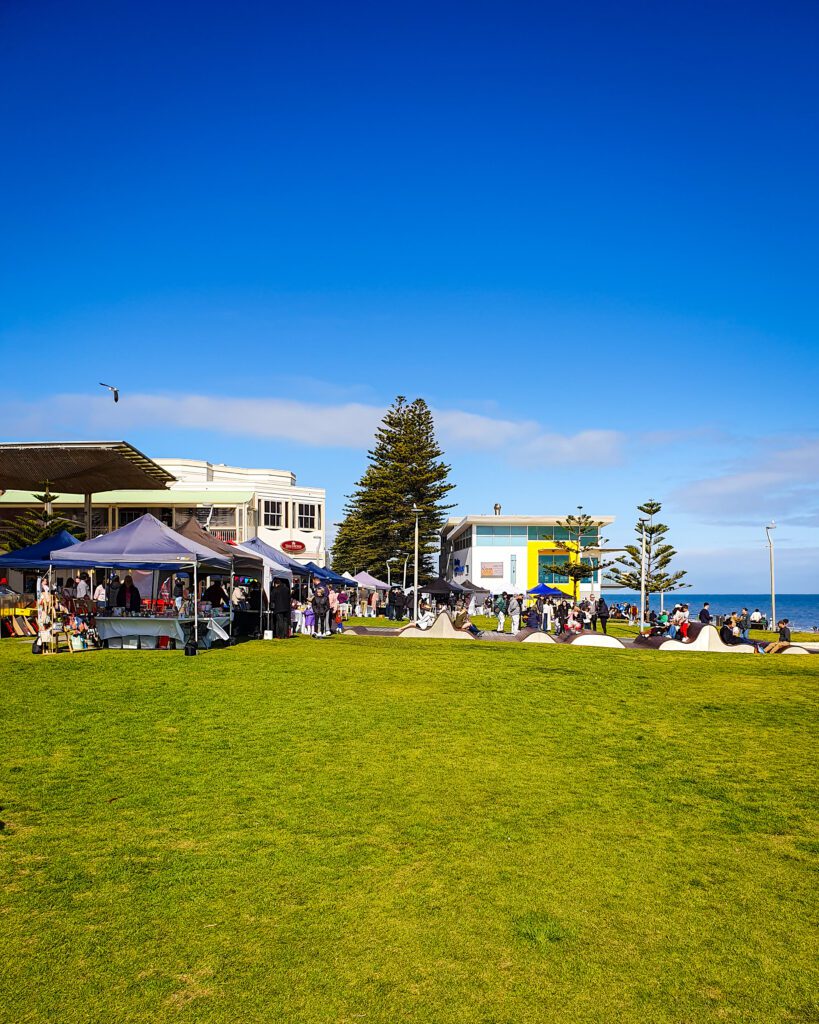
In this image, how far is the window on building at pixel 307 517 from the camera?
178 ft

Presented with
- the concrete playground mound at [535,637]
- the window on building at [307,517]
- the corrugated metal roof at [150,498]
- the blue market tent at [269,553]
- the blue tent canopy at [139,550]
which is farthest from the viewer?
the window on building at [307,517]

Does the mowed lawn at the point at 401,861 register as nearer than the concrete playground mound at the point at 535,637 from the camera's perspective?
Yes

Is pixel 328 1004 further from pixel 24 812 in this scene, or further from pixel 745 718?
pixel 745 718

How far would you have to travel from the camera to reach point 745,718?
35.4ft

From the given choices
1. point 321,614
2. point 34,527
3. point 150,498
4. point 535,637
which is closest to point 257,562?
point 321,614

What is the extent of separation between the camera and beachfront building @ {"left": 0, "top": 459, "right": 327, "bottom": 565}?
43906mm

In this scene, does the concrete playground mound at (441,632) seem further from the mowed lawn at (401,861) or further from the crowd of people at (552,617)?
the mowed lawn at (401,861)

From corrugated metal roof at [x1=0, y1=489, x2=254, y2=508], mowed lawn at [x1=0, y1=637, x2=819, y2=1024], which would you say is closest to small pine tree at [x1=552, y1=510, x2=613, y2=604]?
corrugated metal roof at [x1=0, y1=489, x2=254, y2=508]

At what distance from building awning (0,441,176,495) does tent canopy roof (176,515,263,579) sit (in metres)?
2.39

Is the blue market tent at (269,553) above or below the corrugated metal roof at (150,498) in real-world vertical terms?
below

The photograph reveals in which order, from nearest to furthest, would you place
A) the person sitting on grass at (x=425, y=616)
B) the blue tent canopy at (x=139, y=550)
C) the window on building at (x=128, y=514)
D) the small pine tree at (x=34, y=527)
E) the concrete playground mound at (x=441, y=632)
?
the blue tent canopy at (x=139, y=550), the concrete playground mound at (x=441, y=632), the person sitting on grass at (x=425, y=616), the small pine tree at (x=34, y=527), the window on building at (x=128, y=514)

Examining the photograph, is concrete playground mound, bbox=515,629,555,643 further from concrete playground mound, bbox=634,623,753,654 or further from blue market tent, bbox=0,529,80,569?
blue market tent, bbox=0,529,80,569

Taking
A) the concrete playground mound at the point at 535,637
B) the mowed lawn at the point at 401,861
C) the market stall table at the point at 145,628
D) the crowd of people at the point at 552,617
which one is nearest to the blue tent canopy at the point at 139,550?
the market stall table at the point at 145,628

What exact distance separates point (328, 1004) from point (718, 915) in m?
2.34
